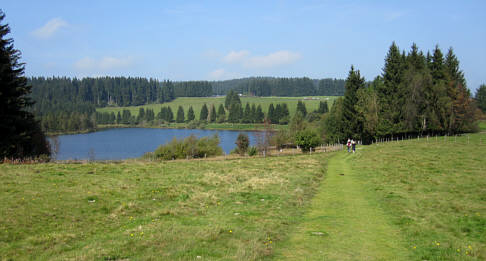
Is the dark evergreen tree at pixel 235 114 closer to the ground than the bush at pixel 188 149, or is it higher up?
higher up

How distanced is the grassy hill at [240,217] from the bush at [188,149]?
117ft

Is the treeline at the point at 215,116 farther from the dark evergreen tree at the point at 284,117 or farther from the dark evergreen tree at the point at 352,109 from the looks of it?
the dark evergreen tree at the point at 352,109

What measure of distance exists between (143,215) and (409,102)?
61.3 meters

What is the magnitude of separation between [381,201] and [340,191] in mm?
Answer: 2983

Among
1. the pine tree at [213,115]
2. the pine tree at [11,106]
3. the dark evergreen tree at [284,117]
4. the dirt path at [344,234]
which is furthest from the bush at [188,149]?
the pine tree at [213,115]

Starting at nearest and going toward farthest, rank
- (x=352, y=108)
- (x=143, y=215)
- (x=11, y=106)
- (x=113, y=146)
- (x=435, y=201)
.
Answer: (x=143, y=215)
(x=435, y=201)
(x=11, y=106)
(x=352, y=108)
(x=113, y=146)

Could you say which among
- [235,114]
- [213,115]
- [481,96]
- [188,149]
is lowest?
[188,149]

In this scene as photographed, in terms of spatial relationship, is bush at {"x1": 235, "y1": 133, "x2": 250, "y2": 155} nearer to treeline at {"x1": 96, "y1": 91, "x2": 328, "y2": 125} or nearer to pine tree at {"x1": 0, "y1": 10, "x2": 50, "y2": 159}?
pine tree at {"x1": 0, "y1": 10, "x2": 50, "y2": 159}

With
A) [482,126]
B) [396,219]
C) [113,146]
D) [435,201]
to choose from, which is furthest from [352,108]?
[113,146]

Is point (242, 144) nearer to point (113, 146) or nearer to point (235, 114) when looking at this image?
point (113, 146)

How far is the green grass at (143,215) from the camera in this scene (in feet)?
31.1

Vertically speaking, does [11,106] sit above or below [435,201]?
above

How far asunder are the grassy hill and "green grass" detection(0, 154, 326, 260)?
0.12 feet

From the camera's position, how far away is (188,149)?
59.7 meters
